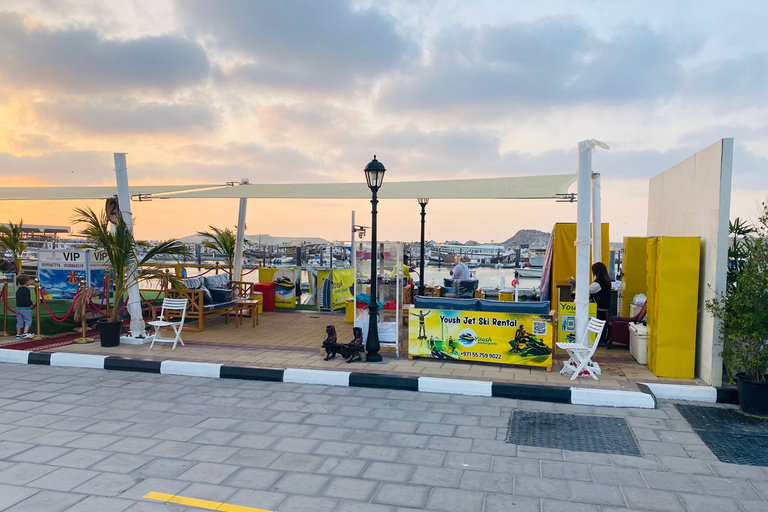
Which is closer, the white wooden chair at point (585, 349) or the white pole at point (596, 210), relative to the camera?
the white wooden chair at point (585, 349)

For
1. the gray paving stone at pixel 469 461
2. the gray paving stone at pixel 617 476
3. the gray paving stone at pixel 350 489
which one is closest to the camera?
the gray paving stone at pixel 350 489

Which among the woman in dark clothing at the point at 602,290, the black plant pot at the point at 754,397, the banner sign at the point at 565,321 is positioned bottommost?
the black plant pot at the point at 754,397

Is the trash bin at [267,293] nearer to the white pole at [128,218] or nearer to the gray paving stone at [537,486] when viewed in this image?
the white pole at [128,218]

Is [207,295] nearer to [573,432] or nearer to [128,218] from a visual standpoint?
[128,218]

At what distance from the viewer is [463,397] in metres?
6.63

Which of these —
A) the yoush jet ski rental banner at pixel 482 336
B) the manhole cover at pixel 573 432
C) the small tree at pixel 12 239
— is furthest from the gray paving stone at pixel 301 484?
the small tree at pixel 12 239

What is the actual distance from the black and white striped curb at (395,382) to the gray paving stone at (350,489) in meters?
2.82

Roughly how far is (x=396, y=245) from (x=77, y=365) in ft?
16.9

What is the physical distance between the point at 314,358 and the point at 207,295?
13.4 ft

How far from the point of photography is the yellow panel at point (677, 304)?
6.91 meters

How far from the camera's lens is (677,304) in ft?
23.0

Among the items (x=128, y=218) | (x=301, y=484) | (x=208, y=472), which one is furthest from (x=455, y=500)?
(x=128, y=218)

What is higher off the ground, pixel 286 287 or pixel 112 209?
pixel 112 209

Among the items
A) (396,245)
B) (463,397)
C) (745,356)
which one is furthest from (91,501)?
(745,356)
